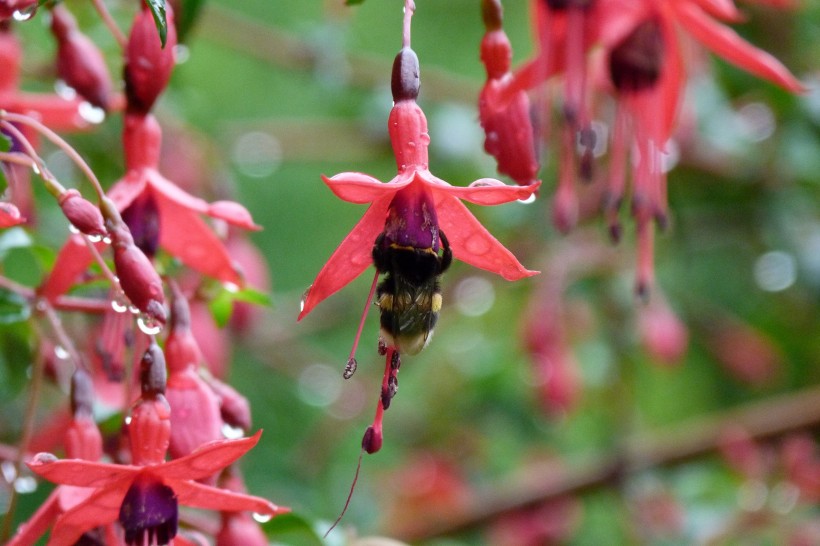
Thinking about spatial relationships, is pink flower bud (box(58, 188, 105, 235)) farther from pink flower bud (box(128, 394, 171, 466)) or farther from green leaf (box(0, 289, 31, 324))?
green leaf (box(0, 289, 31, 324))

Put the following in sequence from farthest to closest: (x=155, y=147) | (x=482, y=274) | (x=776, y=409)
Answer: (x=482, y=274)
(x=776, y=409)
(x=155, y=147)

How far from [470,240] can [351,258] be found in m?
0.09

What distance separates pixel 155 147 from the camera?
34.0 inches

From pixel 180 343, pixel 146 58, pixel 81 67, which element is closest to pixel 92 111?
pixel 81 67

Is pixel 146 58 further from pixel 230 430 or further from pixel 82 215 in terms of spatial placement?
pixel 230 430

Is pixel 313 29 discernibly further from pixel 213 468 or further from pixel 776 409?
pixel 213 468

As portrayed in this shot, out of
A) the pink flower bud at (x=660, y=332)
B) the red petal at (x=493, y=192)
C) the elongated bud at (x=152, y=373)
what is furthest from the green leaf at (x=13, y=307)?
the pink flower bud at (x=660, y=332)

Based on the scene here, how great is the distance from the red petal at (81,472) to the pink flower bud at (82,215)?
148 mm

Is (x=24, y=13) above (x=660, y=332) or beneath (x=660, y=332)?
above

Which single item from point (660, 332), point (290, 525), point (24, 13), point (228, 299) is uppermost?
point (24, 13)

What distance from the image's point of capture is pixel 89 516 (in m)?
0.69

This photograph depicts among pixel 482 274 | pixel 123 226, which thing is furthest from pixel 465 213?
pixel 482 274

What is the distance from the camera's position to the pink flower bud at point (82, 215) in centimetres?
69

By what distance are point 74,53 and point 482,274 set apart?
4.53 ft
